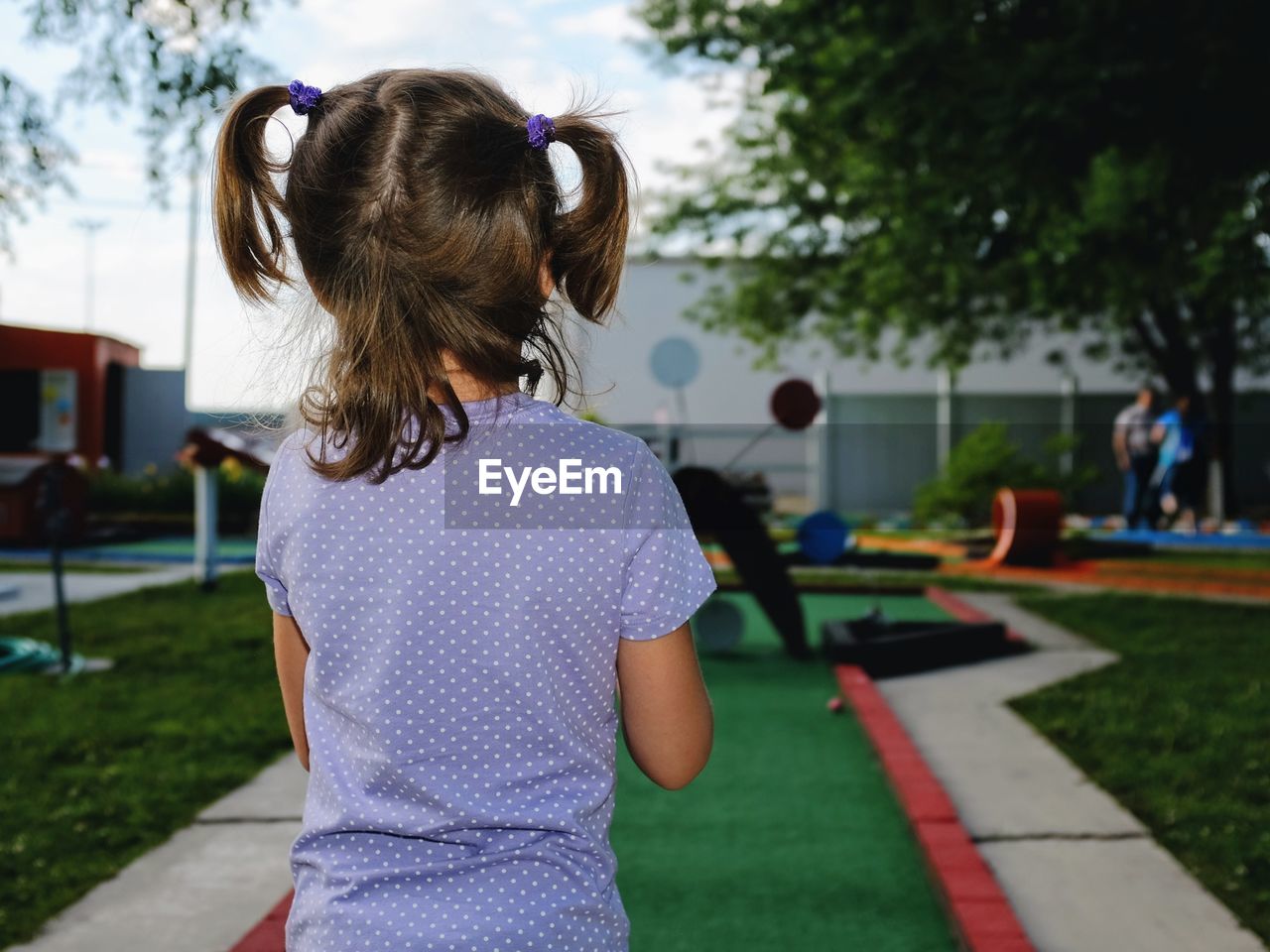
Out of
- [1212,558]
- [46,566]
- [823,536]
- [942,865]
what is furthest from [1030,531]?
[46,566]

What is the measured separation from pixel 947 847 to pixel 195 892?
211 centimetres

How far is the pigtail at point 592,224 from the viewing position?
1.39 metres

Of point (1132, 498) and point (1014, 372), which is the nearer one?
point (1132, 498)

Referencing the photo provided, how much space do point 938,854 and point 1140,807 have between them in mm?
1232

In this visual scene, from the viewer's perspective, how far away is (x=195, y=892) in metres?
3.50

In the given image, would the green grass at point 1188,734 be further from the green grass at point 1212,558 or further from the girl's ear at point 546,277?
the green grass at point 1212,558

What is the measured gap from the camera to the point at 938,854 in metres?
3.50

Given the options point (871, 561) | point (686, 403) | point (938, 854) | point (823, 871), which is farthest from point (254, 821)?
point (686, 403)

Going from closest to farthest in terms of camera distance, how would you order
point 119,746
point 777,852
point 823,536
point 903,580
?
point 777,852
point 119,746
point 823,536
point 903,580

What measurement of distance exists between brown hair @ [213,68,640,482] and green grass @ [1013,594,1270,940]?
2.82 meters

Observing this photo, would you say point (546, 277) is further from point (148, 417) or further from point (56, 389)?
point (148, 417)

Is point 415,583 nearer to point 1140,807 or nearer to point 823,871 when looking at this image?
point 823,871

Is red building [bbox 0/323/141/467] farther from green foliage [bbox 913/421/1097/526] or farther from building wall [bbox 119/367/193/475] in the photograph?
green foliage [bbox 913/421/1097/526]

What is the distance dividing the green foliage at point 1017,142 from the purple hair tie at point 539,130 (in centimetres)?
730
